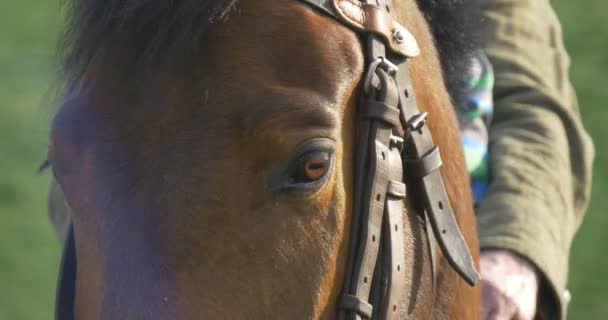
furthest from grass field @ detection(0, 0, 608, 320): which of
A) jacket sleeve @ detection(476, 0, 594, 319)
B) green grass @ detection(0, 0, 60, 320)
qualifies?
jacket sleeve @ detection(476, 0, 594, 319)

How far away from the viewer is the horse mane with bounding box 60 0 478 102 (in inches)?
86.8

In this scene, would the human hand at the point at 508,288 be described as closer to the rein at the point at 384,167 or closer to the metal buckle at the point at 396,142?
the rein at the point at 384,167

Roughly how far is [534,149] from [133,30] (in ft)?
5.58

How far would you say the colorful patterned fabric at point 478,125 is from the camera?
3.43 metres

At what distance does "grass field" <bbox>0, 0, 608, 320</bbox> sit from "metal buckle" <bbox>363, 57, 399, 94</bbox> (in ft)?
14.8

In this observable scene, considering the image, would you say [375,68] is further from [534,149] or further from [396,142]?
[534,149]

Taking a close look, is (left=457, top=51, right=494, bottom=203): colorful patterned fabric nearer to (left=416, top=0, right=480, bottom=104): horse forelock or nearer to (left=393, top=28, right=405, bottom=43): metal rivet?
(left=416, top=0, right=480, bottom=104): horse forelock

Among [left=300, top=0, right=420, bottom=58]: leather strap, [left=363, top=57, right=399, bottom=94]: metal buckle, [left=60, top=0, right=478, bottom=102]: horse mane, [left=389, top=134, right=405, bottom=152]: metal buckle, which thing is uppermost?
[left=60, top=0, right=478, bottom=102]: horse mane

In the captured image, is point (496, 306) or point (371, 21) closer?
point (371, 21)

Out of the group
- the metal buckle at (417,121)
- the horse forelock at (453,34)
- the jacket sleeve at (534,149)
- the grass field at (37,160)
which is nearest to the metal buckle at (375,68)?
the metal buckle at (417,121)

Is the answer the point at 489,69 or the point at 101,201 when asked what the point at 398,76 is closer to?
the point at 101,201

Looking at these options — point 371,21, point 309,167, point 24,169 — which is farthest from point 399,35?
point 24,169

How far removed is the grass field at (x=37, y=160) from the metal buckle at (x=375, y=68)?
177 inches

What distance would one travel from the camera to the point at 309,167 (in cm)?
214
